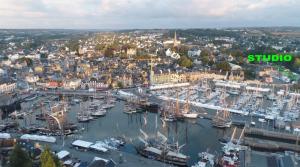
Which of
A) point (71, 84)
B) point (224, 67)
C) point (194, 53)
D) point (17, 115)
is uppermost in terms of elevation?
point (194, 53)

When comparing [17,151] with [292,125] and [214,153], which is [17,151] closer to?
[214,153]

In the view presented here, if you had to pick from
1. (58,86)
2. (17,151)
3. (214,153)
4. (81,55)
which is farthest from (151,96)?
(81,55)

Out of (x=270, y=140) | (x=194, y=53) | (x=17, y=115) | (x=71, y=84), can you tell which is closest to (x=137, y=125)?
(x=270, y=140)

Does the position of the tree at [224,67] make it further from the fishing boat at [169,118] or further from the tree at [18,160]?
the tree at [18,160]

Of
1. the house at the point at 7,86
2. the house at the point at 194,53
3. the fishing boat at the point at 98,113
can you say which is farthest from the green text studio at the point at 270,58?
the house at the point at 7,86

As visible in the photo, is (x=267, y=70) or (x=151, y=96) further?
(x=267, y=70)

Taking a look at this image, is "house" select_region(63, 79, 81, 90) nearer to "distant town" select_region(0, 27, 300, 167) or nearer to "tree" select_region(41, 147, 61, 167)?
"distant town" select_region(0, 27, 300, 167)

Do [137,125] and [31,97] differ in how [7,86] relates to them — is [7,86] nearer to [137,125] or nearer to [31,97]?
[31,97]

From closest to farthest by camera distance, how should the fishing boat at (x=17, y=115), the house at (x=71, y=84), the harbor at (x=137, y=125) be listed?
the harbor at (x=137, y=125) < the fishing boat at (x=17, y=115) < the house at (x=71, y=84)
